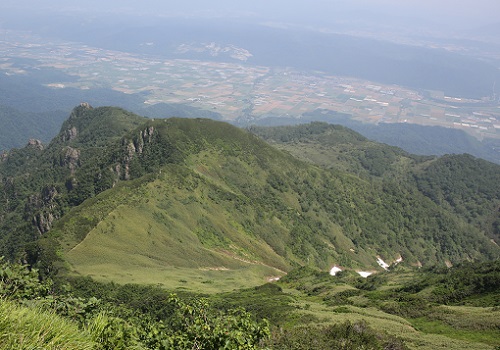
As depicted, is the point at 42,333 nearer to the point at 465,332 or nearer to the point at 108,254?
the point at 465,332

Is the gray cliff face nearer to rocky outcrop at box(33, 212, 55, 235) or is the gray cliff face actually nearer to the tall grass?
rocky outcrop at box(33, 212, 55, 235)

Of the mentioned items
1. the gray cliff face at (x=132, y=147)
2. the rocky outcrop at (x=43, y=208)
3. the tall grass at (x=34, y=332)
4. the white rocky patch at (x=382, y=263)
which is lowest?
the white rocky patch at (x=382, y=263)

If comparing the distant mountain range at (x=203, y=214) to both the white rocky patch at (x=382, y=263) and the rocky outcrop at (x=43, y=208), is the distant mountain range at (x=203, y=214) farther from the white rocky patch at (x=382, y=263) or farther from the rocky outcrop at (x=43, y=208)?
the white rocky patch at (x=382, y=263)

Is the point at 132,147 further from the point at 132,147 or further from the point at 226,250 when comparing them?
the point at 226,250

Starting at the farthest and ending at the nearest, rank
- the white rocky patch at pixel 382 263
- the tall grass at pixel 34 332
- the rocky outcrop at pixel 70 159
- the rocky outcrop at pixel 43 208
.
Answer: the rocky outcrop at pixel 70 159, the white rocky patch at pixel 382 263, the rocky outcrop at pixel 43 208, the tall grass at pixel 34 332

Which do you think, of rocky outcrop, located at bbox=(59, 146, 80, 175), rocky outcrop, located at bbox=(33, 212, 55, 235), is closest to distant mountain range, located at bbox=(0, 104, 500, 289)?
rocky outcrop, located at bbox=(33, 212, 55, 235)

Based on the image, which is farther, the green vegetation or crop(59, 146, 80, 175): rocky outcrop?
crop(59, 146, 80, 175): rocky outcrop

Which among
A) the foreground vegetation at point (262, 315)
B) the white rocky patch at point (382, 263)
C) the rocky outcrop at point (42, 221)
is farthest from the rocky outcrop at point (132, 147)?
the white rocky patch at point (382, 263)

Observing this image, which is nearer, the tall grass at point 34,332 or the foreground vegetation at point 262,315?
the tall grass at point 34,332
